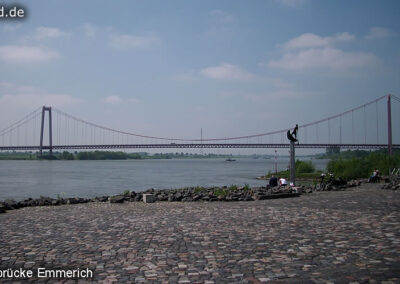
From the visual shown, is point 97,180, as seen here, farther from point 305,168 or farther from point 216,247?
point 216,247

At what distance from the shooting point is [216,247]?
591 cm

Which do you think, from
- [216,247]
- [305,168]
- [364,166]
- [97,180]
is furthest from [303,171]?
[216,247]

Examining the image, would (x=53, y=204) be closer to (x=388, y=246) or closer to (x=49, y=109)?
(x=388, y=246)

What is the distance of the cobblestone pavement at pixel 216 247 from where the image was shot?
4.63 meters

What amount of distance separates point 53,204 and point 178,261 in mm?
10289

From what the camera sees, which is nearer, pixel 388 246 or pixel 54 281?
pixel 54 281

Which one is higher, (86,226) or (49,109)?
(49,109)

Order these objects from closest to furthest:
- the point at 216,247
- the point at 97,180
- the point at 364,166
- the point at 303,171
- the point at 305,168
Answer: the point at 216,247, the point at 364,166, the point at 97,180, the point at 303,171, the point at 305,168

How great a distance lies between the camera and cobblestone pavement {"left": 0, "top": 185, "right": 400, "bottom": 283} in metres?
4.63

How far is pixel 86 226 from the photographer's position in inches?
316

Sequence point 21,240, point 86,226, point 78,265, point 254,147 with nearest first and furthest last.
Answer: point 78,265
point 21,240
point 86,226
point 254,147

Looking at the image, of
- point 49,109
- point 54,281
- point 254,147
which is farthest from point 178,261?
point 49,109

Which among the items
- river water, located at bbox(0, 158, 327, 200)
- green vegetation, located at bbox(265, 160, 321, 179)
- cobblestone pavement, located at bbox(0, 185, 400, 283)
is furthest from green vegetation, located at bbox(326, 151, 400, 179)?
cobblestone pavement, located at bbox(0, 185, 400, 283)

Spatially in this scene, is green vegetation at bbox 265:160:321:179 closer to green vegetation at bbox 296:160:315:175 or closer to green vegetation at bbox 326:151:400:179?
green vegetation at bbox 296:160:315:175
